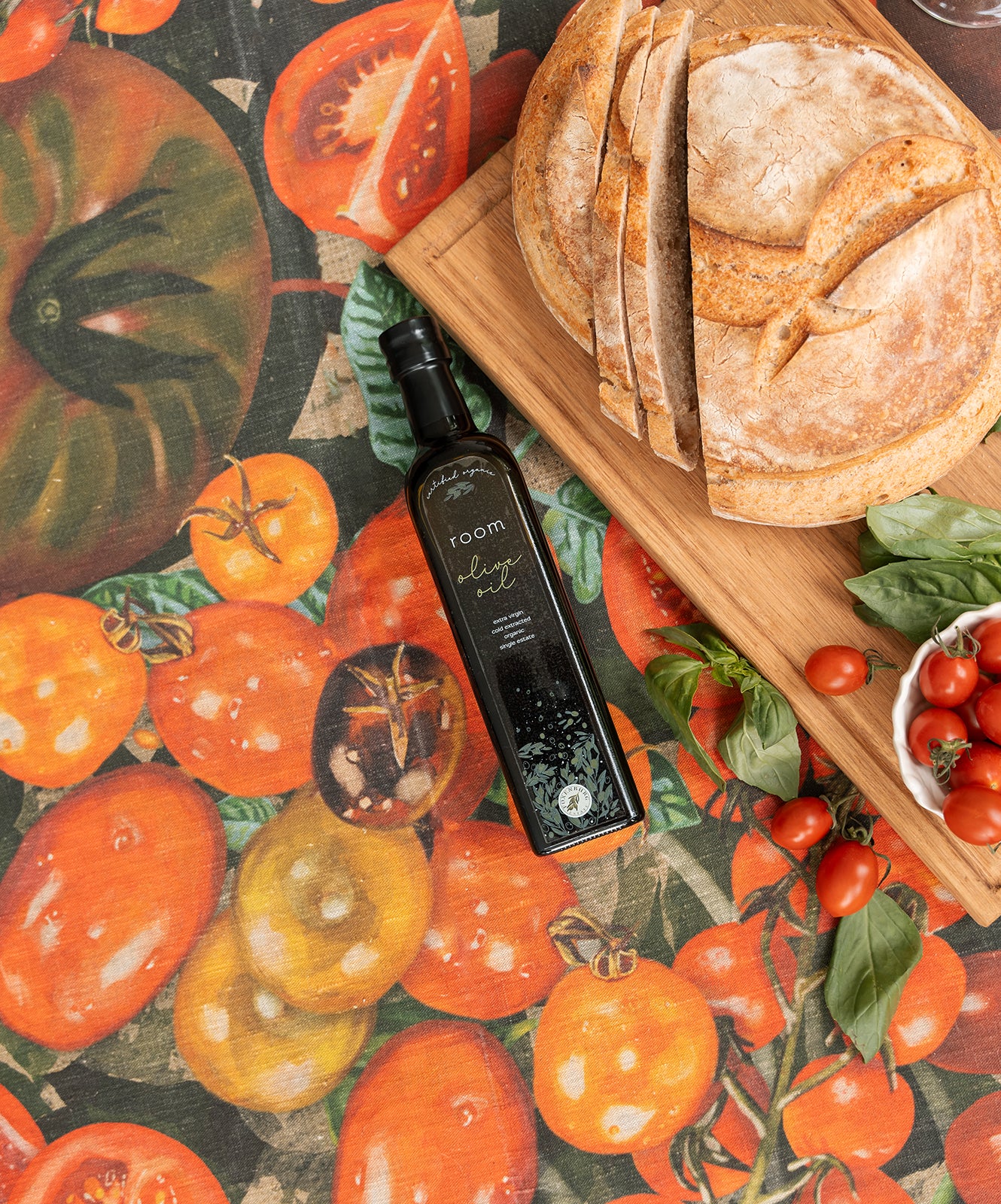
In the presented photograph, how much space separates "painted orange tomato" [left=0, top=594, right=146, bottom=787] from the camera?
48.8 inches

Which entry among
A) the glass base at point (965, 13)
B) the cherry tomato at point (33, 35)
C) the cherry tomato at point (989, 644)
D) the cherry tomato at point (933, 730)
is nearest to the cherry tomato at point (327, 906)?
the cherry tomato at point (933, 730)

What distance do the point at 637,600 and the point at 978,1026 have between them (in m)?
0.80

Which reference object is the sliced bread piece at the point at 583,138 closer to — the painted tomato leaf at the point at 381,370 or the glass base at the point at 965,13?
the painted tomato leaf at the point at 381,370

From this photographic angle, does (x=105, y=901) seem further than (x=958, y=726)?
Yes

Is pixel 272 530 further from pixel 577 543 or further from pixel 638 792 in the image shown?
pixel 638 792

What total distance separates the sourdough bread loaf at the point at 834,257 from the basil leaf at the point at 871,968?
66 centimetres

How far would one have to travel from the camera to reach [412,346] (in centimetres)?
105

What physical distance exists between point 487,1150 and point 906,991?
2.19 feet

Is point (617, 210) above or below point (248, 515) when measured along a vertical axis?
above

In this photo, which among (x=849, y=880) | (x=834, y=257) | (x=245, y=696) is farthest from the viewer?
(x=245, y=696)

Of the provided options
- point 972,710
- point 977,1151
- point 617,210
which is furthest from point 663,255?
point 977,1151

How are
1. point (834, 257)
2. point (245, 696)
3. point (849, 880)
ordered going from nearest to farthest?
1. point (834, 257)
2. point (849, 880)
3. point (245, 696)

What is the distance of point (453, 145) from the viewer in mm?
1248

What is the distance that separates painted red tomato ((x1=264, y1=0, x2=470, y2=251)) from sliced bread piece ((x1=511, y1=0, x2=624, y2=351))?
0.22m
